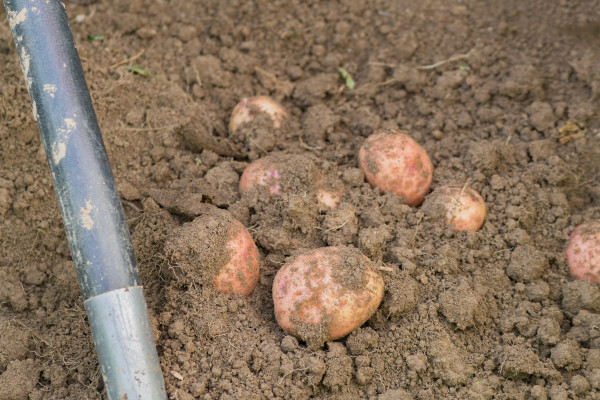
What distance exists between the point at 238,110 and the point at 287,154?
1.62 ft

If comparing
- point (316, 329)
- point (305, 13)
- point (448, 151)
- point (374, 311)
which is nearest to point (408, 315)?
point (374, 311)

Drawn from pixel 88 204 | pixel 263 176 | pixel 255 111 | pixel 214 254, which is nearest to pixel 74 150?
pixel 88 204

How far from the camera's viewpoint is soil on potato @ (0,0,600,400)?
2336 millimetres

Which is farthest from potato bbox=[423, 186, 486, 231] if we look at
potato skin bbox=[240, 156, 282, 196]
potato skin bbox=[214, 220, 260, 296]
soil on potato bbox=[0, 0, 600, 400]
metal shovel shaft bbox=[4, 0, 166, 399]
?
metal shovel shaft bbox=[4, 0, 166, 399]

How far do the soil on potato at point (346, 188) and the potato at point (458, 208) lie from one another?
0.17 feet

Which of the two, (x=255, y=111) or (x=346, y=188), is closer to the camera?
(x=346, y=188)

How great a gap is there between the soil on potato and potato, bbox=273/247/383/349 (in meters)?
0.08

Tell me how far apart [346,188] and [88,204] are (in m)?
1.26

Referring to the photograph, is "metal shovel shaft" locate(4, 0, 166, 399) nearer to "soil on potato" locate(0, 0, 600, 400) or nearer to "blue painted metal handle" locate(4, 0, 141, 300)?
"blue painted metal handle" locate(4, 0, 141, 300)

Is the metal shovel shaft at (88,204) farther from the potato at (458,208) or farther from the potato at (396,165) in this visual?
the potato at (458,208)

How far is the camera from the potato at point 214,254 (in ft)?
8.02

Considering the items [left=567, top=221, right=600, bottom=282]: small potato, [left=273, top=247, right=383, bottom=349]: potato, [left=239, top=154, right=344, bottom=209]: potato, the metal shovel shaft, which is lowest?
[left=567, top=221, right=600, bottom=282]: small potato

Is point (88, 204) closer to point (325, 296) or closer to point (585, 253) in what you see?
point (325, 296)

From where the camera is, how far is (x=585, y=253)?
2.67m
